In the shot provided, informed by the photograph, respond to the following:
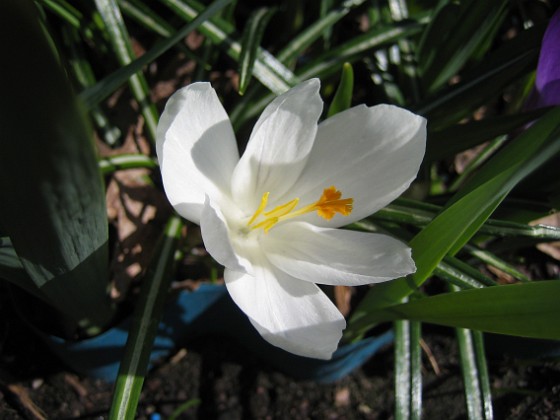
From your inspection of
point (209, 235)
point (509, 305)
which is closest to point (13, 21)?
point (209, 235)

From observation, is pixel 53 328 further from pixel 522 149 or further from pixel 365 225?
pixel 522 149

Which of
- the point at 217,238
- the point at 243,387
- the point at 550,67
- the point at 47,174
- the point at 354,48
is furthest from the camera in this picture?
the point at 243,387

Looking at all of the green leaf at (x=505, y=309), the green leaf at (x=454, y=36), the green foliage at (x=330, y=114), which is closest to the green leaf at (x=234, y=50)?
the green foliage at (x=330, y=114)

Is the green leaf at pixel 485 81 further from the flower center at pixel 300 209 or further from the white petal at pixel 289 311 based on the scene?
the white petal at pixel 289 311

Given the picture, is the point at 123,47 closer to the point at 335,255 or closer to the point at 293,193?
the point at 293,193

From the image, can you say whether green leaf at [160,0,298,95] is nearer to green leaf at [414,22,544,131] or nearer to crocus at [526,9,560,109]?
green leaf at [414,22,544,131]

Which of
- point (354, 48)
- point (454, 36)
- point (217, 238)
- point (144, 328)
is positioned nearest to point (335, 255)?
point (217, 238)

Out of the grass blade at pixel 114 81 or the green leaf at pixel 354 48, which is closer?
the grass blade at pixel 114 81
